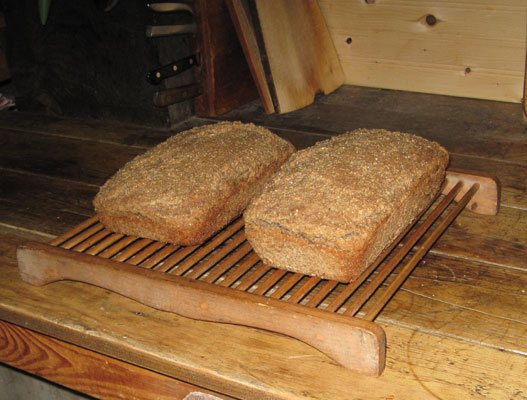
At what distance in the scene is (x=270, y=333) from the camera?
1.04 metres

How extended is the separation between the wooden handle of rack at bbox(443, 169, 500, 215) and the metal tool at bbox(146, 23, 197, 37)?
1.00 metres

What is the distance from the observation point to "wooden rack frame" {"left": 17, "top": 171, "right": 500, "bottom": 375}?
0.92m

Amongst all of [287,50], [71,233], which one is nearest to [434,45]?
[287,50]

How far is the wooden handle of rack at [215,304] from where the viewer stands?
904 mm

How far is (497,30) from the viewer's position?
2072mm

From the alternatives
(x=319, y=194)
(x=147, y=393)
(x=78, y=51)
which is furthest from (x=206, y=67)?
(x=147, y=393)

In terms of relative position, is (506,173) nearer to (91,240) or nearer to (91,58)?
(91,240)

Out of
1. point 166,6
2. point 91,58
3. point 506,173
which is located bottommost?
point 506,173

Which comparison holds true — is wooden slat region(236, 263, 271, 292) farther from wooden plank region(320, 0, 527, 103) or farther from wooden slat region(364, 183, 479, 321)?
wooden plank region(320, 0, 527, 103)

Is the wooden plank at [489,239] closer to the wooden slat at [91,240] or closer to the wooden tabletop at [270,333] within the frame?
the wooden tabletop at [270,333]

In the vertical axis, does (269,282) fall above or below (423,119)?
above

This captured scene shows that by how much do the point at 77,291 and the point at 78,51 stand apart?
122 centimetres

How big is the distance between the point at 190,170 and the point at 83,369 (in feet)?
1.44

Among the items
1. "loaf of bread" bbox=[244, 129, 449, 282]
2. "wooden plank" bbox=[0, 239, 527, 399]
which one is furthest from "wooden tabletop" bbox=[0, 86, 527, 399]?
"loaf of bread" bbox=[244, 129, 449, 282]
